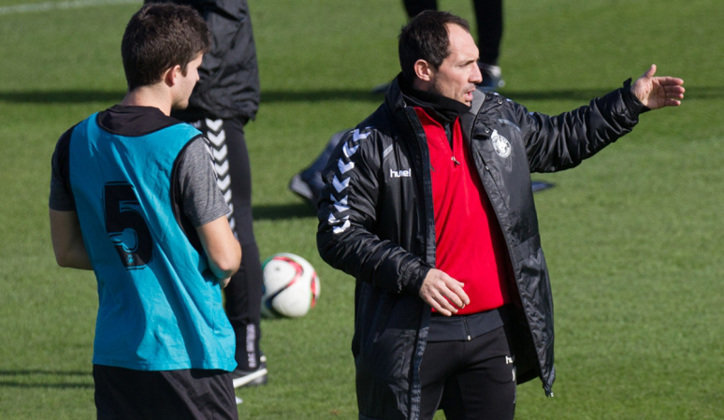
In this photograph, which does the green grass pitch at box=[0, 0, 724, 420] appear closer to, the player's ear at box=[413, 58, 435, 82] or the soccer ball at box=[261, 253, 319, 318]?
the soccer ball at box=[261, 253, 319, 318]

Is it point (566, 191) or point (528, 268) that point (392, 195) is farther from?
point (566, 191)

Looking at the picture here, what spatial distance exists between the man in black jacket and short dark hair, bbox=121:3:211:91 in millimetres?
586

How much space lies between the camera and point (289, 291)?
276 inches

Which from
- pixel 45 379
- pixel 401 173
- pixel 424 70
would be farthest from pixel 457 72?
pixel 45 379

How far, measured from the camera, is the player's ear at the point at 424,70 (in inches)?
150

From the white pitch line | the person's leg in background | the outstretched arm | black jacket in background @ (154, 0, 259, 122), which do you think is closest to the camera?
the outstretched arm

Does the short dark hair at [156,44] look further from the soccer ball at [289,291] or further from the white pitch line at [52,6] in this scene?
the white pitch line at [52,6]

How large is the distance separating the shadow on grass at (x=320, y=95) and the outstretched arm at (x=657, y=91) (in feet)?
28.8

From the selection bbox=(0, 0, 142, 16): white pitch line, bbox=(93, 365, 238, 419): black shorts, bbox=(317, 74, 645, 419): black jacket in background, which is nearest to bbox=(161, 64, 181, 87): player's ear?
bbox=(317, 74, 645, 419): black jacket in background

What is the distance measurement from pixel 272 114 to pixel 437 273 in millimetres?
9434

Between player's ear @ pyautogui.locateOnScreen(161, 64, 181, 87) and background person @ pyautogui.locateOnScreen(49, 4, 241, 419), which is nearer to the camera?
background person @ pyautogui.locateOnScreen(49, 4, 241, 419)

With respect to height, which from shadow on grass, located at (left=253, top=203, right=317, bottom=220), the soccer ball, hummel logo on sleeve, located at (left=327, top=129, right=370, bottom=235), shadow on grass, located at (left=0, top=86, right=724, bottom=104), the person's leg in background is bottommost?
the soccer ball

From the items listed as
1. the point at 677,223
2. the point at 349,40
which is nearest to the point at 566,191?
the point at 677,223

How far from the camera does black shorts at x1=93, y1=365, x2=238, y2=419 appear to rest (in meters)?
3.53
